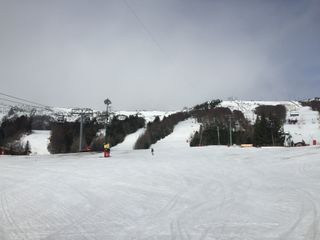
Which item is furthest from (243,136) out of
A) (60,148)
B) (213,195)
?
(213,195)

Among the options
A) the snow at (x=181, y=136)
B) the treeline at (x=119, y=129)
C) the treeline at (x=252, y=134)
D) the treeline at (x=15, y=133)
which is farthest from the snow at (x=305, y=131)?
the treeline at (x=15, y=133)

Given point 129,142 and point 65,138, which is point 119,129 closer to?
point 129,142

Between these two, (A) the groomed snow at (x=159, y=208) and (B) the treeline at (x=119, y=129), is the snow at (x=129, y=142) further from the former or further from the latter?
(A) the groomed snow at (x=159, y=208)

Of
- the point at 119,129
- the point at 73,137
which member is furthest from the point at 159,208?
the point at 119,129

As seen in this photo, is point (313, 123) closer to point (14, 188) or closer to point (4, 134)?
point (4, 134)

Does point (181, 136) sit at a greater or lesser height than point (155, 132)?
lesser

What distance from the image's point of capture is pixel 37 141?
504 ft

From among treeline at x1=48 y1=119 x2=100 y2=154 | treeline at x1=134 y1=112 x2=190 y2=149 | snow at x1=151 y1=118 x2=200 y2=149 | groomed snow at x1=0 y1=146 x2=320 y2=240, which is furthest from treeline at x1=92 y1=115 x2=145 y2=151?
groomed snow at x1=0 y1=146 x2=320 y2=240

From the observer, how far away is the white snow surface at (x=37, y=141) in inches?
5512

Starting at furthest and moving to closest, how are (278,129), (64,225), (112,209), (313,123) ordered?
(313,123), (278,129), (112,209), (64,225)

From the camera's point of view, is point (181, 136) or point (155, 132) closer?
point (181, 136)

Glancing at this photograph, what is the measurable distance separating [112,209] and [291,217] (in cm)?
508

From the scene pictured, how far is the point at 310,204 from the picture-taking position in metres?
11.6

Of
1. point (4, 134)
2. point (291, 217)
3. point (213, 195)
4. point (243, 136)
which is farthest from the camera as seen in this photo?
point (4, 134)
